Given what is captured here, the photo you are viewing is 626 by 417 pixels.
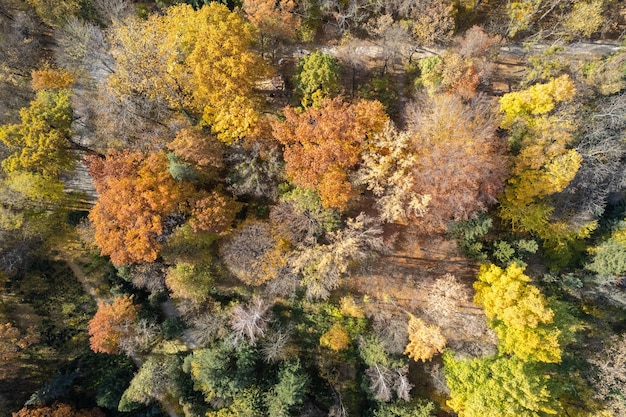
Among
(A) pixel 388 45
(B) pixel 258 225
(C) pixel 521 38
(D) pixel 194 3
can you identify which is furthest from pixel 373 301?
(D) pixel 194 3

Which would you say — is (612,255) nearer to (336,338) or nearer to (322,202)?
(336,338)

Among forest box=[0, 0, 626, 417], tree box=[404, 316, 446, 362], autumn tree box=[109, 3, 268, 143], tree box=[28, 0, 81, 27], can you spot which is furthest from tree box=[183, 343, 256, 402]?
tree box=[28, 0, 81, 27]

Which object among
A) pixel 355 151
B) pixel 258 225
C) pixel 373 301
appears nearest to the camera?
pixel 355 151

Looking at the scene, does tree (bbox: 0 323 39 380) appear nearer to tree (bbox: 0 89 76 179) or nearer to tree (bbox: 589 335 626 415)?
tree (bbox: 0 89 76 179)

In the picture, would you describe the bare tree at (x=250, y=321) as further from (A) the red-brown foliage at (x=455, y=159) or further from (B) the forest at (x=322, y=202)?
(A) the red-brown foliage at (x=455, y=159)

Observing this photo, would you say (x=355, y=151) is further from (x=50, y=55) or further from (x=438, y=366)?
(x=50, y=55)

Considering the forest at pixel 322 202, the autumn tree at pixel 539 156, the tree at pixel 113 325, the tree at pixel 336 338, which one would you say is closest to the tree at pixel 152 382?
the forest at pixel 322 202

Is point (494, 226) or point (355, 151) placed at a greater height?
point (355, 151)
